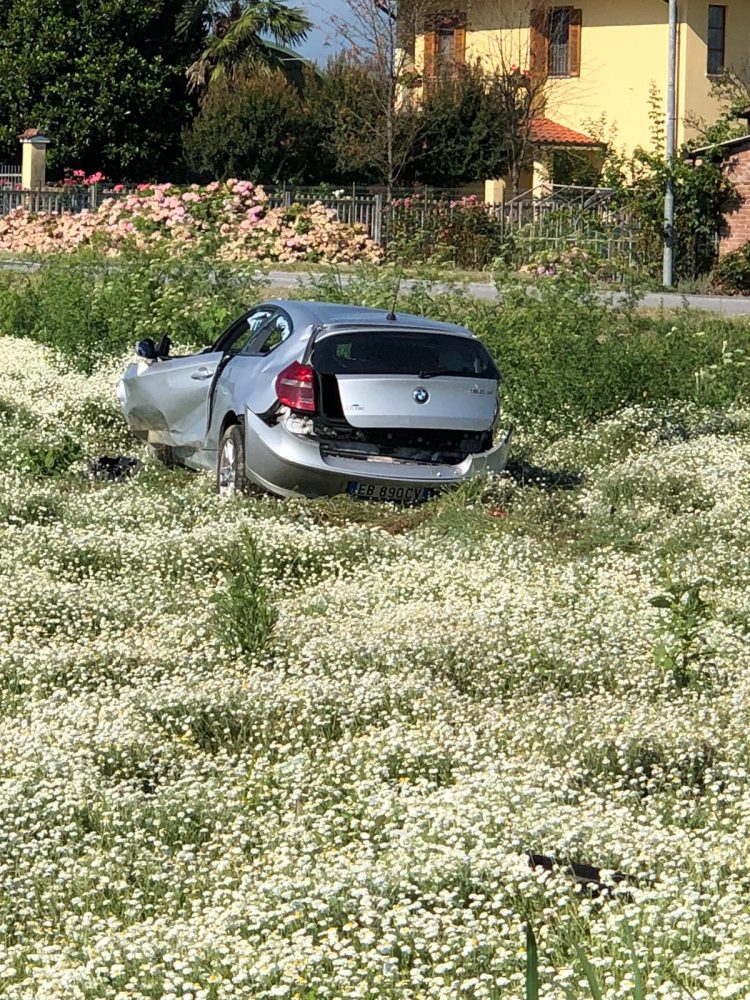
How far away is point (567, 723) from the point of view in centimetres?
730

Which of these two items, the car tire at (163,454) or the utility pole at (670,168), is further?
the utility pole at (670,168)

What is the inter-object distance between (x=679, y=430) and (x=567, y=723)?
908cm

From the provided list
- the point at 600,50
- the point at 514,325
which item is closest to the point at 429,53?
the point at 600,50

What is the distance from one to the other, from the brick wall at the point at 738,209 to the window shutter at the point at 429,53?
1607 centimetres

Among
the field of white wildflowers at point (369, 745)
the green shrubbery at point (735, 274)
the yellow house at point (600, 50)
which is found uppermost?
the yellow house at point (600, 50)

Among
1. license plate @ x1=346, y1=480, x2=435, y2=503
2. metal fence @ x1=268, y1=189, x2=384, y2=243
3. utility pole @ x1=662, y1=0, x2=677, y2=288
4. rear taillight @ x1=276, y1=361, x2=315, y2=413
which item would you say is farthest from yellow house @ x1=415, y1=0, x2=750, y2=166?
rear taillight @ x1=276, y1=361, x2=315, y2=413

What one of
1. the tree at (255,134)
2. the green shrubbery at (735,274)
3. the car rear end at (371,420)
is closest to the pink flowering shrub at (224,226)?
the green shrubbery at (735,274)

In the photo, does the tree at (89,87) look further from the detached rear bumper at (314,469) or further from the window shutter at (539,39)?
the detached rear bumper at (314,469)

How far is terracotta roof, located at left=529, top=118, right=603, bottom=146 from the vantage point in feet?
172

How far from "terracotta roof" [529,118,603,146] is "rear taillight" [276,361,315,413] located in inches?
1613

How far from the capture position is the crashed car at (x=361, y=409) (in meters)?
12.2

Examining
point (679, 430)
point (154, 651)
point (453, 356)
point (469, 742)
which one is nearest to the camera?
point (469, 742)

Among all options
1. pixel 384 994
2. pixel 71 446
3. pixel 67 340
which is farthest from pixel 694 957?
pixel 67 340

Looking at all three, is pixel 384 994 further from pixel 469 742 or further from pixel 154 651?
pixel 154 651
